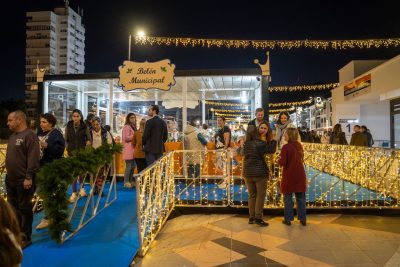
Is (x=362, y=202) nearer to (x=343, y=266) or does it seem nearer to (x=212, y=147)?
(x=343, y=266)

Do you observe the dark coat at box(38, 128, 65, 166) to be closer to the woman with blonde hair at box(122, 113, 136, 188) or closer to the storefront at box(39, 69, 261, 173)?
the woman with blonde hair at box(122, 113, 136, 188)

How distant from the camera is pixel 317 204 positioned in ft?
20.5

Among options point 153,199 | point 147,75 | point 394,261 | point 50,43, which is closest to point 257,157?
point 153,199

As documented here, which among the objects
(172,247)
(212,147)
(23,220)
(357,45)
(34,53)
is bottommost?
(172,247)

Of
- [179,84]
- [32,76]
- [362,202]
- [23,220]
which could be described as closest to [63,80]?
[179,84]

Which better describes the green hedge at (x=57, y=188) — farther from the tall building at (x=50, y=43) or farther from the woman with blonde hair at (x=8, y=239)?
the tall building at (x=50, y=43)

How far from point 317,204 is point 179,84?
19.8 feet

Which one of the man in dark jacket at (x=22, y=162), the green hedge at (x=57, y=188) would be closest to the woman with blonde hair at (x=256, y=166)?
the green hedge at (x=57, y=188)

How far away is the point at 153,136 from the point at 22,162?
2.79 metres

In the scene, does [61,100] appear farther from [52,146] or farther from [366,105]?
[366,105]

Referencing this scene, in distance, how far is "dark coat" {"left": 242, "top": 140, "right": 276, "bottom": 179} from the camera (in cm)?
525

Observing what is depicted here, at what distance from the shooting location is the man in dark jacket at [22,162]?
4.08m

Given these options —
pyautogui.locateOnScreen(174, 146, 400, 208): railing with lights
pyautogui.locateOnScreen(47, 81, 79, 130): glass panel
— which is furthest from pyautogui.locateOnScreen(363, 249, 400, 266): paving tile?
pyautogui.locateOnScreen(47, 81, 79, 130): glass panel

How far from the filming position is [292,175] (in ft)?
17.7
